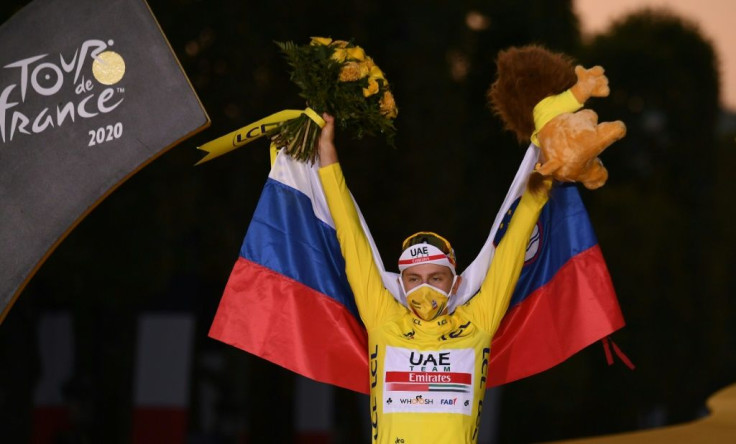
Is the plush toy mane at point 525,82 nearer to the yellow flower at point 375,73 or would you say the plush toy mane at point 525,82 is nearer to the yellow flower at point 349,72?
the yellow flower at point 375,73

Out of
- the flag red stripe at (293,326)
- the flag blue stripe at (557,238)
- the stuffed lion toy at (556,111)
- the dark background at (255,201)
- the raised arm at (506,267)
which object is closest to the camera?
the stuffed lion toy at (556,111)

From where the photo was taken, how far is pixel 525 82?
24.2ft

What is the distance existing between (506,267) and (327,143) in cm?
114

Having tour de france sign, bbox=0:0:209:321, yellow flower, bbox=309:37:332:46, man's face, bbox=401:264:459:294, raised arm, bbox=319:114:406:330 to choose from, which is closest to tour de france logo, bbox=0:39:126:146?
tour de france sign, bbox=0:0:209:321

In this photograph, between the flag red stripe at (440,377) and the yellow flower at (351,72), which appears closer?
the flag red stripe at (440,377)

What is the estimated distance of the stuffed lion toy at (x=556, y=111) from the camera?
6.84m

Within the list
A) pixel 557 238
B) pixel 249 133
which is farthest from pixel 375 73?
pixel 557 238

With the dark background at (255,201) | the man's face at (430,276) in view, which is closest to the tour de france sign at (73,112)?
A: the man's face at (430,276)

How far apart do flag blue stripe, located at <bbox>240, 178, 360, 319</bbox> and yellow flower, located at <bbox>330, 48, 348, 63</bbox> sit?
90cm

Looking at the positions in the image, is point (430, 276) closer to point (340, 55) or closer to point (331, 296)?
point (331, 296)

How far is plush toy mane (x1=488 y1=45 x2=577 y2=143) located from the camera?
287 inches

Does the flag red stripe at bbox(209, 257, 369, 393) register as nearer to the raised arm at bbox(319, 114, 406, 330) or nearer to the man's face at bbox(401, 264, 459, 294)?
the raised arm at bbox(319, 114, 406, 330)

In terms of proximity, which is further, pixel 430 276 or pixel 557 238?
pixel 557 238

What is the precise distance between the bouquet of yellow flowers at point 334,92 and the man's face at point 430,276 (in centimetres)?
71
